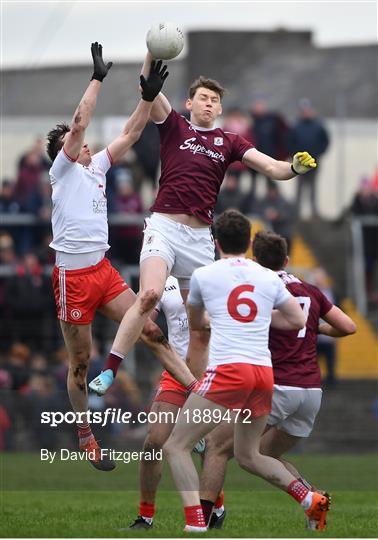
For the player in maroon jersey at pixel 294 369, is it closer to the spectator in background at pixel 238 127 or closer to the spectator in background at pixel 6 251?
the spectator in background at pixel 6 251

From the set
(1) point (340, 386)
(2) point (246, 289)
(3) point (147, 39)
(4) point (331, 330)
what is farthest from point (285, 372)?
(1) point (340, 386)

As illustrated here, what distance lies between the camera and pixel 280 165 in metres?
12.8

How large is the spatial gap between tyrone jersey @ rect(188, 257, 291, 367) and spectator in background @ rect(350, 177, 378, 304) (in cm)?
1645

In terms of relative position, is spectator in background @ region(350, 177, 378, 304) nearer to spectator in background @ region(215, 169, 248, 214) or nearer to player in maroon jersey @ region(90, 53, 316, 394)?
spectator in background @ region(215, 169, 248, 214)

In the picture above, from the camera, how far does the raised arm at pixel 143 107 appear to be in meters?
12.7

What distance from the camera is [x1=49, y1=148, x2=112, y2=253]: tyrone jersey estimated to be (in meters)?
13.2

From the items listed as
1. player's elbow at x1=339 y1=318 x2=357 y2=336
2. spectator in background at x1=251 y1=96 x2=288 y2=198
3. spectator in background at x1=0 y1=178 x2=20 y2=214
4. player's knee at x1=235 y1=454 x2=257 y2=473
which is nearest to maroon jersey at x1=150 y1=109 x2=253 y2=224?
player's elbow at x1=339 y1=318 x2=357 y2=336

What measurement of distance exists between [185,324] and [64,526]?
2.07 m

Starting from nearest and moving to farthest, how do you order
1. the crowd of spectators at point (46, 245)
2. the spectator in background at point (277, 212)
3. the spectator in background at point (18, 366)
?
the crowd of spectators at point (46, 245) → the spectator in background at point (18, 366) → the spectator in background at point (277, 212)

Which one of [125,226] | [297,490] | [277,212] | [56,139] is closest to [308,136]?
[277,212]

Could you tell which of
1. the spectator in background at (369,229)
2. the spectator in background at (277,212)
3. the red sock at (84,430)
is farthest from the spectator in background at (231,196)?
the red sock at (84,430)

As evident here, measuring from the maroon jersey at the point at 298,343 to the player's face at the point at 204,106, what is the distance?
1.61 metres

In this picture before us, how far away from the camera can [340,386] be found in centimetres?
2583

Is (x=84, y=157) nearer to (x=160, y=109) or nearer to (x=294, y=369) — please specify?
(x=160, y=109)
